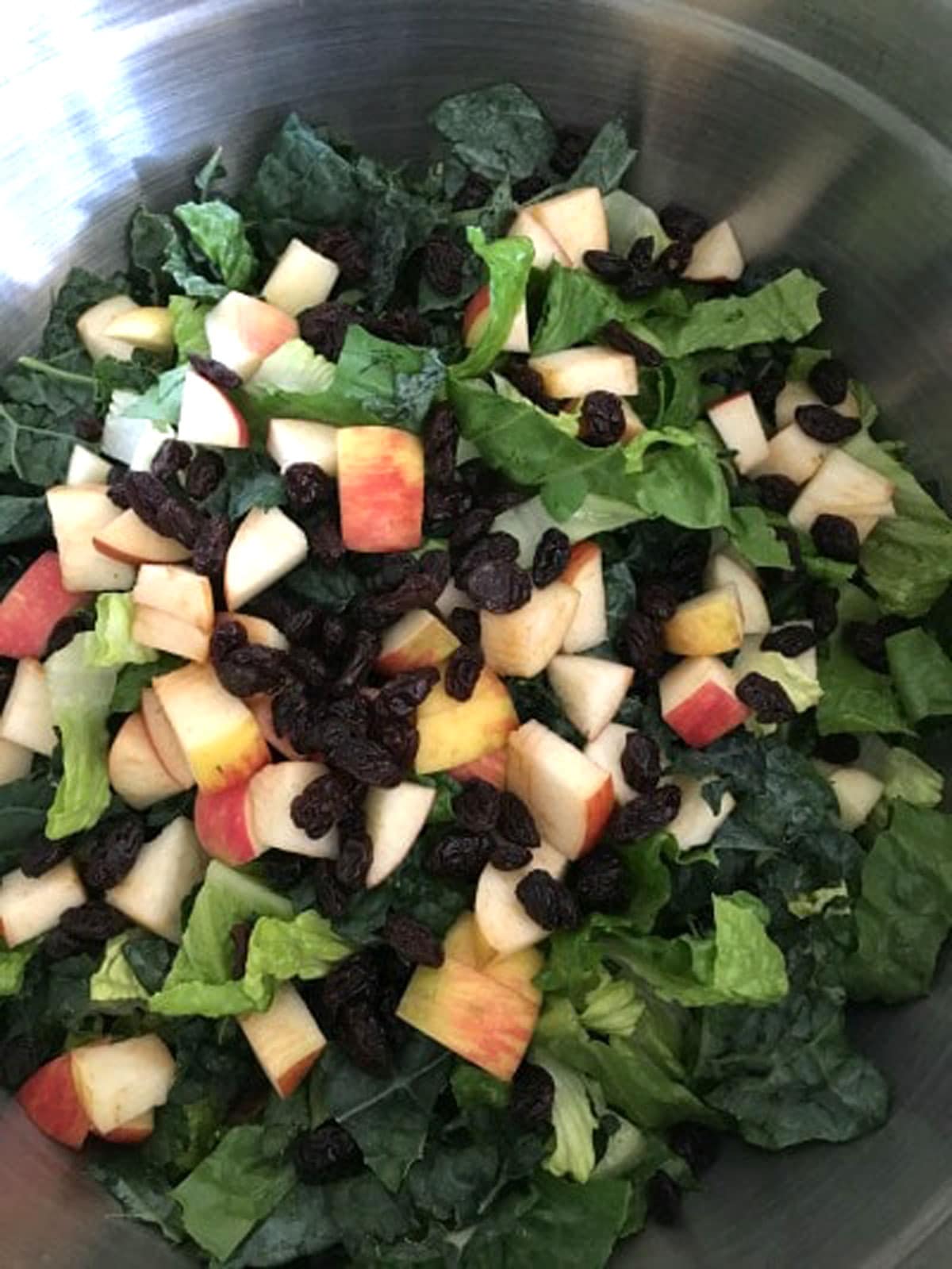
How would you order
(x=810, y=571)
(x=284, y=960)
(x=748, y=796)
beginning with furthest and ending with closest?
1. (x=810, y=571)
2. (x=748, y=796)
3. (x=284, y=960)

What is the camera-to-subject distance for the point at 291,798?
2.19 meters

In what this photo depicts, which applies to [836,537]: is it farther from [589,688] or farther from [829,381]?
[589,688]

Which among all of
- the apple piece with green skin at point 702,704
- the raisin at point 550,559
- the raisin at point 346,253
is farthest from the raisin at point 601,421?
the raisin at point 346,253

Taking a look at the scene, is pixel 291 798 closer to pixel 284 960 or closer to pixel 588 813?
pixel 284 960

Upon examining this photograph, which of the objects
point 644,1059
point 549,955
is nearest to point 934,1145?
point 644,1059

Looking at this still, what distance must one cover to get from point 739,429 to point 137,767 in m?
1.11

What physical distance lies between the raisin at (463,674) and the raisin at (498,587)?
0.07 meters

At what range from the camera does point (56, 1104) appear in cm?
232

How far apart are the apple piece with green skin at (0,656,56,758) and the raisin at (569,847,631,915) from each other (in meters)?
0.84

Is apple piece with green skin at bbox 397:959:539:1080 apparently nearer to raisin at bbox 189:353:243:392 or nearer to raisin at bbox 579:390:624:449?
raisin at bbox 579:390:624:449

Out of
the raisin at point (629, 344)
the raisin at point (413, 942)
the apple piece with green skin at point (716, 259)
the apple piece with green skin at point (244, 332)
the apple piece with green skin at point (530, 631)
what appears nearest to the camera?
the raisin at point (413, 942)

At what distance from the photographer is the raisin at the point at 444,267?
2.52 meters

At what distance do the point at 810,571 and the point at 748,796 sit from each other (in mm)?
401

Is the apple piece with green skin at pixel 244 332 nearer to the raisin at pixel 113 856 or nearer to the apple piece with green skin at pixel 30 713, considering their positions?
the apple piece with green skin at pixel 30 713
